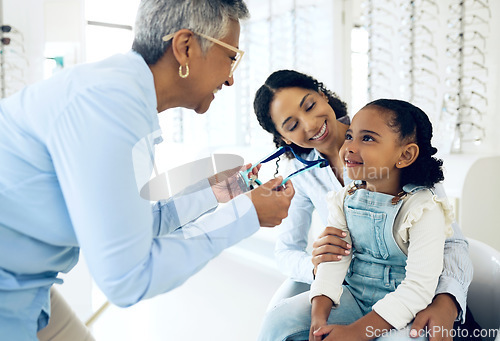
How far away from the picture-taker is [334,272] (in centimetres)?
119

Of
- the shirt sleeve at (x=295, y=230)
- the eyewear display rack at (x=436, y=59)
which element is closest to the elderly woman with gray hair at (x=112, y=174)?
the shirt sleeve at (x=295, y=230)

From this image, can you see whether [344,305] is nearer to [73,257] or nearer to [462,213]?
[73,257]

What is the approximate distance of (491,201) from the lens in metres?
2.26

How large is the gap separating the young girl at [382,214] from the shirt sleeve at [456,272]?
4 centimetres

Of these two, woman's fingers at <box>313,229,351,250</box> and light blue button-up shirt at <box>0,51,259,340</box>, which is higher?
light blue button-up shirt at <box>0,51,259,340</box>

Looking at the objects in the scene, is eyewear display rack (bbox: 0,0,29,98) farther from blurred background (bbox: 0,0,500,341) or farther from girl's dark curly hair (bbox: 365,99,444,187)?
girl's dark curly hair (bbox: 365,99,444,187)

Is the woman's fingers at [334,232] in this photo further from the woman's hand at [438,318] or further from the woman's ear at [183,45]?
the woman's ear at [183,45]

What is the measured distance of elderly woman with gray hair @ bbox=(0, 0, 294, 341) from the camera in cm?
77

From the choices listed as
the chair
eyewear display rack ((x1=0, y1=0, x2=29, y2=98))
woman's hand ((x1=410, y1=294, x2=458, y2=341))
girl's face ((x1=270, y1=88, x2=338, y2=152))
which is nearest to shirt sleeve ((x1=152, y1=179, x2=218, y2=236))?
girl's face ((x1=270, y1=88, x2=338, y2=152))

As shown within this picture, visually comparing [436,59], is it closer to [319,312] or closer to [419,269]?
[419,269]

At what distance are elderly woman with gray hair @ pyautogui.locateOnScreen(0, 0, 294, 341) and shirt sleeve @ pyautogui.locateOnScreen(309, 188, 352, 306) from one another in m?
0.31

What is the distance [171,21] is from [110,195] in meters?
0.42

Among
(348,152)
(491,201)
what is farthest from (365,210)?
(491,201)

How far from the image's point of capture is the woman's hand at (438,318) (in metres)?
0.99
